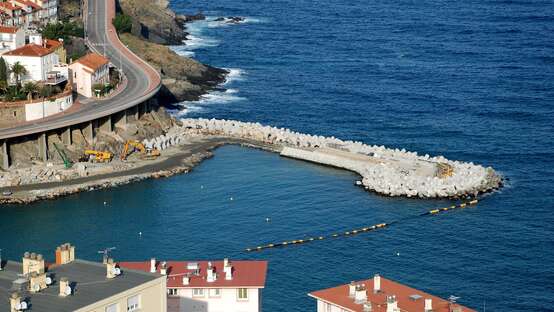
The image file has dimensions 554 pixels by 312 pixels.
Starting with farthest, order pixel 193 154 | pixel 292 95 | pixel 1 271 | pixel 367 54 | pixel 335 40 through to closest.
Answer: pixel 335 40 → pixel 367 54 → pixel 292 95 → pixel 193 154 → pixel 1 271

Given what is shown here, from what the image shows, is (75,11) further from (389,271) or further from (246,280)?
(246,280)

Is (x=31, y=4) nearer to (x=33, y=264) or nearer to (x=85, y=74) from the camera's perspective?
(x=85, y=74)

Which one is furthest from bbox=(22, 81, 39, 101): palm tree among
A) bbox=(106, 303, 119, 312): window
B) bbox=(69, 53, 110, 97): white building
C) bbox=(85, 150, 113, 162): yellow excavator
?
bbox=(106, 303, 119, 312): window

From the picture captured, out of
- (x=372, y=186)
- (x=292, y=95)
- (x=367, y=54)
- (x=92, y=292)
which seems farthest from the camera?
(x=367, y=54)

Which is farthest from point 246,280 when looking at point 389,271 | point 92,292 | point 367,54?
point 367,54

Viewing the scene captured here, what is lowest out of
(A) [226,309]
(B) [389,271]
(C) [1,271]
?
(B) [389,271]

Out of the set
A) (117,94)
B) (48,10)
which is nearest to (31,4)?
(48,10)

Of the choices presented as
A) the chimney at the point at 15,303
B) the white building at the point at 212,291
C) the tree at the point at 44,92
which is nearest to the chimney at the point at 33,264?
the chimney at the point at 15,303
